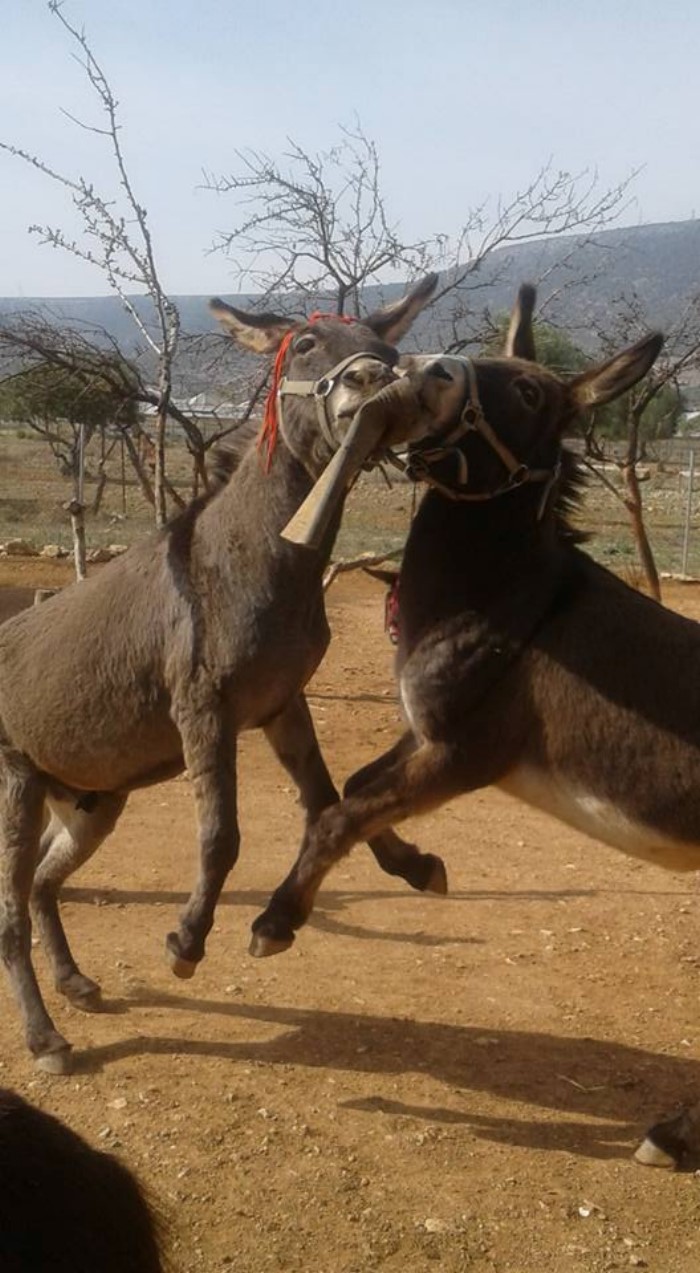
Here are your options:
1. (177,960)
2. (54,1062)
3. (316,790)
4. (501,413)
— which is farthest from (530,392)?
(54,1062)

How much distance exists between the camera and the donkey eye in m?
4.51

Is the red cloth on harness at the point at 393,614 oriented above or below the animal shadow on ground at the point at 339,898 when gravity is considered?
above

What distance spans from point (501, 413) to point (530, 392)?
0.48ft

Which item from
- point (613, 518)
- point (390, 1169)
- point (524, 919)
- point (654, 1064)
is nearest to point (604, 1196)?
point (390, 1169)

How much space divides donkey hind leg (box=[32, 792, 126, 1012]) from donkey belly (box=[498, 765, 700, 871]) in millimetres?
2045

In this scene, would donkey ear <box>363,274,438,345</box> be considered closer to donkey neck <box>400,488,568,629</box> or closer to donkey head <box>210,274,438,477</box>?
donkey head <box>210,274,438,477</box>

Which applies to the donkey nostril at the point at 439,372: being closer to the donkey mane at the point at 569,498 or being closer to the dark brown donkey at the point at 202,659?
the dark brown donkey at the point at 202,659

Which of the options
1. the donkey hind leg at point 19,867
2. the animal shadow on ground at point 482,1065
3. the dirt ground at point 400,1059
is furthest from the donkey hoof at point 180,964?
the donkey hind leg at point 19,867

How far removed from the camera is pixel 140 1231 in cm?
157

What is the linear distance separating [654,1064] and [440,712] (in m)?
2.24

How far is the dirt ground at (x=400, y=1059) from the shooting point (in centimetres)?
446

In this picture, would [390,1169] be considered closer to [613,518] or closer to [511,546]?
[511,546]

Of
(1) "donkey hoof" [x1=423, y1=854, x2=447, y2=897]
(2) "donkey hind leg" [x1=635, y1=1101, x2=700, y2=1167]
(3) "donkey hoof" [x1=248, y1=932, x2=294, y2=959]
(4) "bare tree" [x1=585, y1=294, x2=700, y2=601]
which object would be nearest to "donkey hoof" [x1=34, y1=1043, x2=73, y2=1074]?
(3) "donkey hoof" [x1=248, y1=932, x2=294, y2=959]

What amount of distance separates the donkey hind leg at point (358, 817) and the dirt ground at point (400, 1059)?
0.94m
